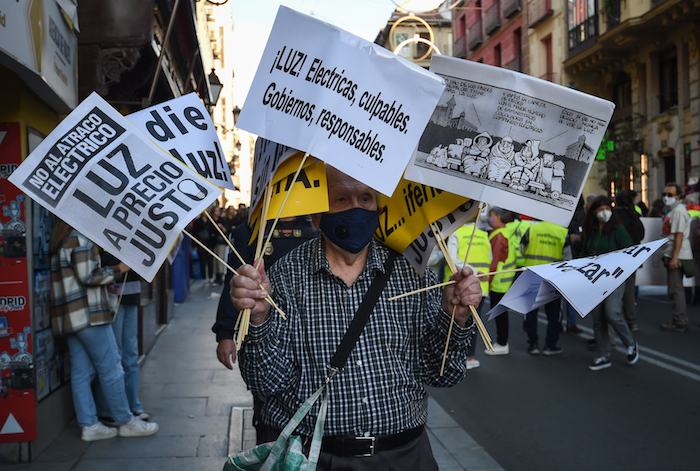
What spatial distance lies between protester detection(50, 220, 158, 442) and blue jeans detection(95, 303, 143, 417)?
0.32 m

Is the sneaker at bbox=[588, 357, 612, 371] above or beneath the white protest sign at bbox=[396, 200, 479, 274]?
beneath

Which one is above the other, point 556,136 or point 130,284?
point 556,136

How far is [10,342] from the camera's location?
470 centimetres

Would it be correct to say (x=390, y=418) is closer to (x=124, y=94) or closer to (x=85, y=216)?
(x=85, y=216)

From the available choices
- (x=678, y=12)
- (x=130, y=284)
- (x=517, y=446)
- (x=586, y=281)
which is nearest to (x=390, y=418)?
(x=586, y=281)

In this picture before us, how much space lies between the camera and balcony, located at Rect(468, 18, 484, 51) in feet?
127

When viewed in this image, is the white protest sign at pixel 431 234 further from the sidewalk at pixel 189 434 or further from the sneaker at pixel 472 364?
the sneaker at pixel 472 364

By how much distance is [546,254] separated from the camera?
8141 mm

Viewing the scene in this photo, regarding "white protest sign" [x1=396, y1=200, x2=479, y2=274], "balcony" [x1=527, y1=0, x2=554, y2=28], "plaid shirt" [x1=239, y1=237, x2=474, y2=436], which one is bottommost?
"plaid shirt" [x1=239, y1=237, x2=474, y2=436]

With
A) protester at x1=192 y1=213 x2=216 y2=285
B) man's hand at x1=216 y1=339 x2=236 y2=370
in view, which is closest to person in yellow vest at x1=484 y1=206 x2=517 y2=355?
man's hand at x1=216 y1=339 x2=236 y2=370

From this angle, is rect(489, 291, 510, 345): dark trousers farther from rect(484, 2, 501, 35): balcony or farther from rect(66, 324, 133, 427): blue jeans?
rect(484, 2, 501, 35): balcony

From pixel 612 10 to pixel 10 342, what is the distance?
23711 millimetres

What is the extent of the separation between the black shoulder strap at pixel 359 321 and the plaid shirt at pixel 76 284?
10.1ft

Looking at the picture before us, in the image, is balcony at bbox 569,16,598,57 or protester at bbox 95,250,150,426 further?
balcony at bbox 569,16,598,57
